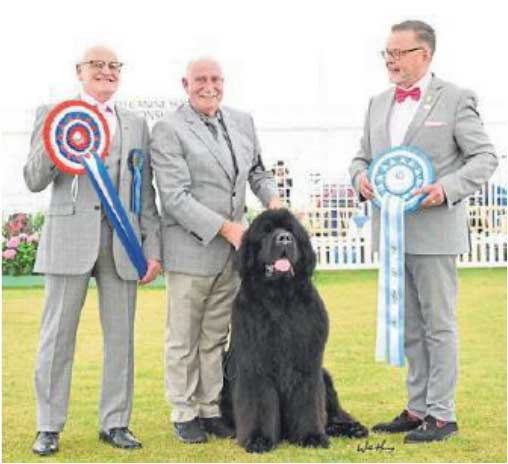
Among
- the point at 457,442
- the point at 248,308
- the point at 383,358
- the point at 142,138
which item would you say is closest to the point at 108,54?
the point at 142,138

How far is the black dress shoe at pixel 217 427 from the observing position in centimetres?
484

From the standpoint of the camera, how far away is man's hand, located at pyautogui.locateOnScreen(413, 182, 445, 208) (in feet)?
15.0

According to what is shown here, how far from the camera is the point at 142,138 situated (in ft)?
15.5

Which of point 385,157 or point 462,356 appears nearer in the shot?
point 385,157

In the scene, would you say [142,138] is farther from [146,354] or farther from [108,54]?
[146,354]

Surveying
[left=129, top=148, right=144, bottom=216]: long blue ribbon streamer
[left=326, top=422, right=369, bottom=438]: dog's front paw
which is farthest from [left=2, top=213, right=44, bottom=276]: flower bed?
[left=326, top=422, right=369, bottom=438]: dog's front paw

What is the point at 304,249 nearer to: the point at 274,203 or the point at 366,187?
the point at 274,203

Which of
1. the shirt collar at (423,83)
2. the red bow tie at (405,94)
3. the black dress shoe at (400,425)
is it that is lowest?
the black dress shoe at (400,425)

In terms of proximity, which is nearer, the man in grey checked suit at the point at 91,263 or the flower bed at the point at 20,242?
the man in grey checked suit at the point at 91,263

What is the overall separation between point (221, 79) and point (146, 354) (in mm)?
3763

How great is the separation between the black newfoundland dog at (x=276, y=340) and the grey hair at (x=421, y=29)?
1.09m

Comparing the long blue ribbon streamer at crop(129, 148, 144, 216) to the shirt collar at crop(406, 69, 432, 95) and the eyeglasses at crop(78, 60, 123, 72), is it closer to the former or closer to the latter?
the eyeglasses at crop(78, 60, 123, 72)

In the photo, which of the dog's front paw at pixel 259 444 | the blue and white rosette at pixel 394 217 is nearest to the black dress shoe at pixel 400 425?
the blue and white rosette at pixel 394 217

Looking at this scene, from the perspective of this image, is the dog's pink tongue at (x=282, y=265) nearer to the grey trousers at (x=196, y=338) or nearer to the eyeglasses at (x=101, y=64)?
the grey trousers at (x=196, y=338)
